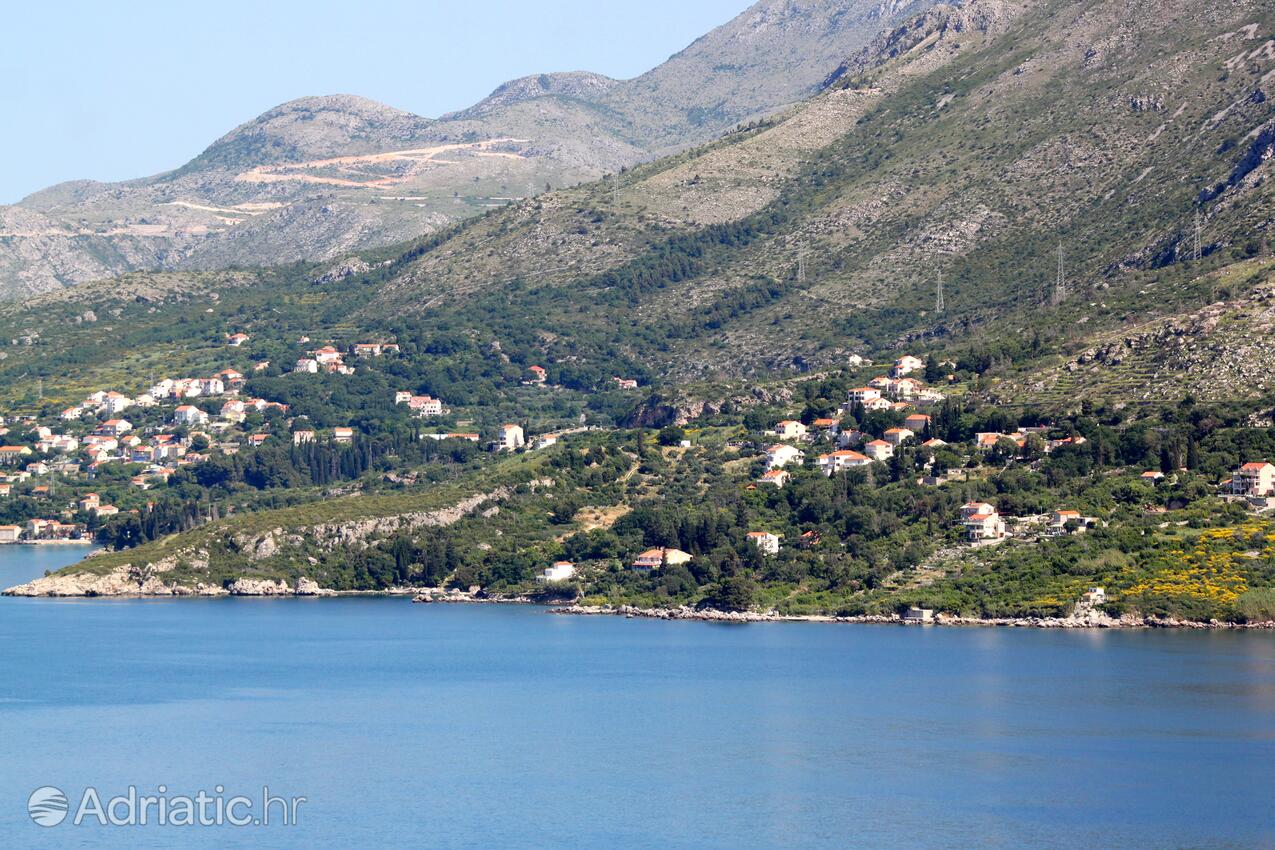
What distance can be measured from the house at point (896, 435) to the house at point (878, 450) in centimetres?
63

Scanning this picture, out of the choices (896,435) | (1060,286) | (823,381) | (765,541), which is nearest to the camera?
(765,541)

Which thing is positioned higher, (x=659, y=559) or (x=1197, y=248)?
(x=1197, y=248)

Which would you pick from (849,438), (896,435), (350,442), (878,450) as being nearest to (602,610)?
(878,450)

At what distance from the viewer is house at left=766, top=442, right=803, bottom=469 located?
4582 inches

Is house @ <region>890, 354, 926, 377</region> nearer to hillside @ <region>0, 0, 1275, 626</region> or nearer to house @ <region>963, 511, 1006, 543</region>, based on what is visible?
hillside @ <region>0, 0, 1275, 626</region>

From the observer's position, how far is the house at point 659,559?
102m

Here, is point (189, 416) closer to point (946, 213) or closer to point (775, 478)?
point (946, 213)

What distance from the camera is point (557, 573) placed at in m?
104

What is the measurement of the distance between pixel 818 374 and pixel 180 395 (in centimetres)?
5667

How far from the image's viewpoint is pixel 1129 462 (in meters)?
101

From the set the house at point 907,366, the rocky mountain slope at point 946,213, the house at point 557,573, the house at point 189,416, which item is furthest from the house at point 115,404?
the house at point 557,573

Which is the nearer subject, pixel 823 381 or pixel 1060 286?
pixel 823 381

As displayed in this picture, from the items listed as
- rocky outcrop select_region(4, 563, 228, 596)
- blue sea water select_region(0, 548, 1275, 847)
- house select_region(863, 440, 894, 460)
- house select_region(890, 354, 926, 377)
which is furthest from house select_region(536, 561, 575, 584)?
house select_region(890, 354, 926, 377)

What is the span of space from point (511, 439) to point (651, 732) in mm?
74580
